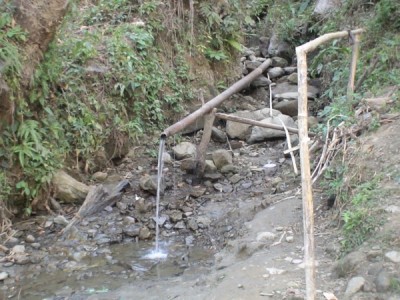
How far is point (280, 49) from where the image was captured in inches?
469

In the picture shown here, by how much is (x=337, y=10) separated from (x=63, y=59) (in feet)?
16.8

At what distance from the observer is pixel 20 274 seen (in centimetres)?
581

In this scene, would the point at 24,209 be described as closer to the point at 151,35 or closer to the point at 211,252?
the point at 211,252

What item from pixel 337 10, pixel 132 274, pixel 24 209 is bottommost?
pixel 132 274

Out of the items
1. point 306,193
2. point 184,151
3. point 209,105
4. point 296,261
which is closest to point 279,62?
point 184,151

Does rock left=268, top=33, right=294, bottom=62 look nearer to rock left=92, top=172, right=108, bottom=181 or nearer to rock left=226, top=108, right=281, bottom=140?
rock left=226, top=108, right=281, bottom=140

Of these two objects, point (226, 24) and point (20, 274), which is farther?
point (226, 24)

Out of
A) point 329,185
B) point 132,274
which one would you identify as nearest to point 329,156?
point 329,185

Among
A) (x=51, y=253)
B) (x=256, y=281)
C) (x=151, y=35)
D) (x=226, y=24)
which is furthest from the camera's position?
(x=226, y=24)

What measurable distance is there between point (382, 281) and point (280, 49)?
28.2 ft

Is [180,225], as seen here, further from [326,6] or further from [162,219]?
[326,6]

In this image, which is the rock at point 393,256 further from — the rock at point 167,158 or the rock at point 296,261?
the rock at point 167,158

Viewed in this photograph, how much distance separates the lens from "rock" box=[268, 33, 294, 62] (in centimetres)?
1181

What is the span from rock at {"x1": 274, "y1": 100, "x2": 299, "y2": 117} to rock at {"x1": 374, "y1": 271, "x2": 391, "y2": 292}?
19.6 feet
